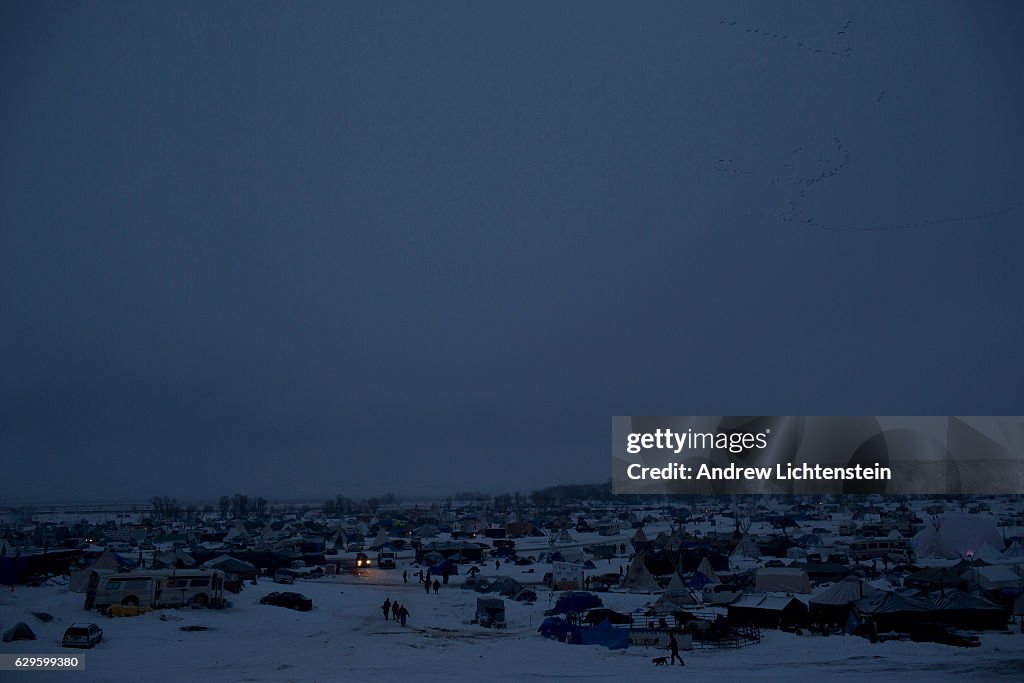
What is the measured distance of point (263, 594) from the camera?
1634cm

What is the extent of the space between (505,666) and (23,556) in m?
14.6

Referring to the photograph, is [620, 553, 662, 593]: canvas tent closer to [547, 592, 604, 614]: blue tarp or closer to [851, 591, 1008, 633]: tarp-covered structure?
[547, 592, 604, 614]: blue tarp

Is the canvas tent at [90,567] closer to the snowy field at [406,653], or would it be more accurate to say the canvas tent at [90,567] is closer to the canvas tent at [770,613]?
the snowy field at [406,653]

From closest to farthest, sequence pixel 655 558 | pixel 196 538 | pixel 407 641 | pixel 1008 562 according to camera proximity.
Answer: pixel 407 641 → pixel 1008 562 → pixel 655 558 → pixel 196 538

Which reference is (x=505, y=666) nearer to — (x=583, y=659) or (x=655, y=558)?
(x=583, y=659)

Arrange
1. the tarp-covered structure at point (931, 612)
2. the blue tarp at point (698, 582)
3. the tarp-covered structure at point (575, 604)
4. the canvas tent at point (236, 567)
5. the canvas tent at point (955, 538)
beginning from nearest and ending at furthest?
the tarp-covered structure at point (931, 612)
the tarp-covered structure at point (575, 604)
the blue tarp at point (698, 582)
the canvas tent at point (236, 567)
the canvas tent at point (955, 538)

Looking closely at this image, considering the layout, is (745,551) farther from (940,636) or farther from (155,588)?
(155,588)

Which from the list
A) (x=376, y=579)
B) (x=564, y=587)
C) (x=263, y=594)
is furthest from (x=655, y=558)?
(x=263, y=594)

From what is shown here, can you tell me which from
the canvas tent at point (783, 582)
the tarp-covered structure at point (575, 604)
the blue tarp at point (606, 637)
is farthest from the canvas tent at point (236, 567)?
the canvas tent at point (783, 582)

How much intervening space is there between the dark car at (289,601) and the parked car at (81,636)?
4.51 m

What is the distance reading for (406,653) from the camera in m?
10.8

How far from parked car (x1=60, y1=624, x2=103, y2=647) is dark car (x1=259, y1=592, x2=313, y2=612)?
4511 millimetres

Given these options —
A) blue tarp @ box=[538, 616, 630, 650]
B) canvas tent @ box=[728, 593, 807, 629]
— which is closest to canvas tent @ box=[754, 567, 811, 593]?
canvas tent @ box=[728, 593, 807, 629]

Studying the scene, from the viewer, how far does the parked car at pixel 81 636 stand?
34.3 ft
